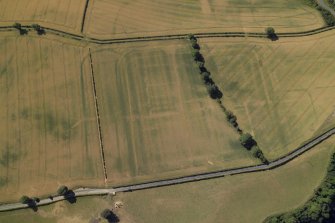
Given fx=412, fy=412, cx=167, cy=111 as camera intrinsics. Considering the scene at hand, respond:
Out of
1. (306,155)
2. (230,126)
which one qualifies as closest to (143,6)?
(230,126)

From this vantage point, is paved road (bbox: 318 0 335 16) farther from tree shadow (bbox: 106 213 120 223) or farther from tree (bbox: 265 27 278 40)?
tree shadow (bbox: 106 213 120 223)

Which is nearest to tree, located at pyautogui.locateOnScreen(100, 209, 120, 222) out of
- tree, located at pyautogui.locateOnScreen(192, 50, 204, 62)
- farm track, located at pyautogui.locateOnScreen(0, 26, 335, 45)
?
tree, located at pyautogui.locateOnScreen(192, 50, 204, 62)

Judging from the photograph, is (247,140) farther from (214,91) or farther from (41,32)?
(41,32)

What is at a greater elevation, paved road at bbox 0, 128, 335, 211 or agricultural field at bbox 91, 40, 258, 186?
agricultural field at bbox 91, 40, 258, 186

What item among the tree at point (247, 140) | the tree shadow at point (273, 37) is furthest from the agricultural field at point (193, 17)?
the tree at point (247, 140)

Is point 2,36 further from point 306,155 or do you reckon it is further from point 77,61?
point 306,155

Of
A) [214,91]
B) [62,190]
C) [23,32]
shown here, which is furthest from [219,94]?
[23,32]
